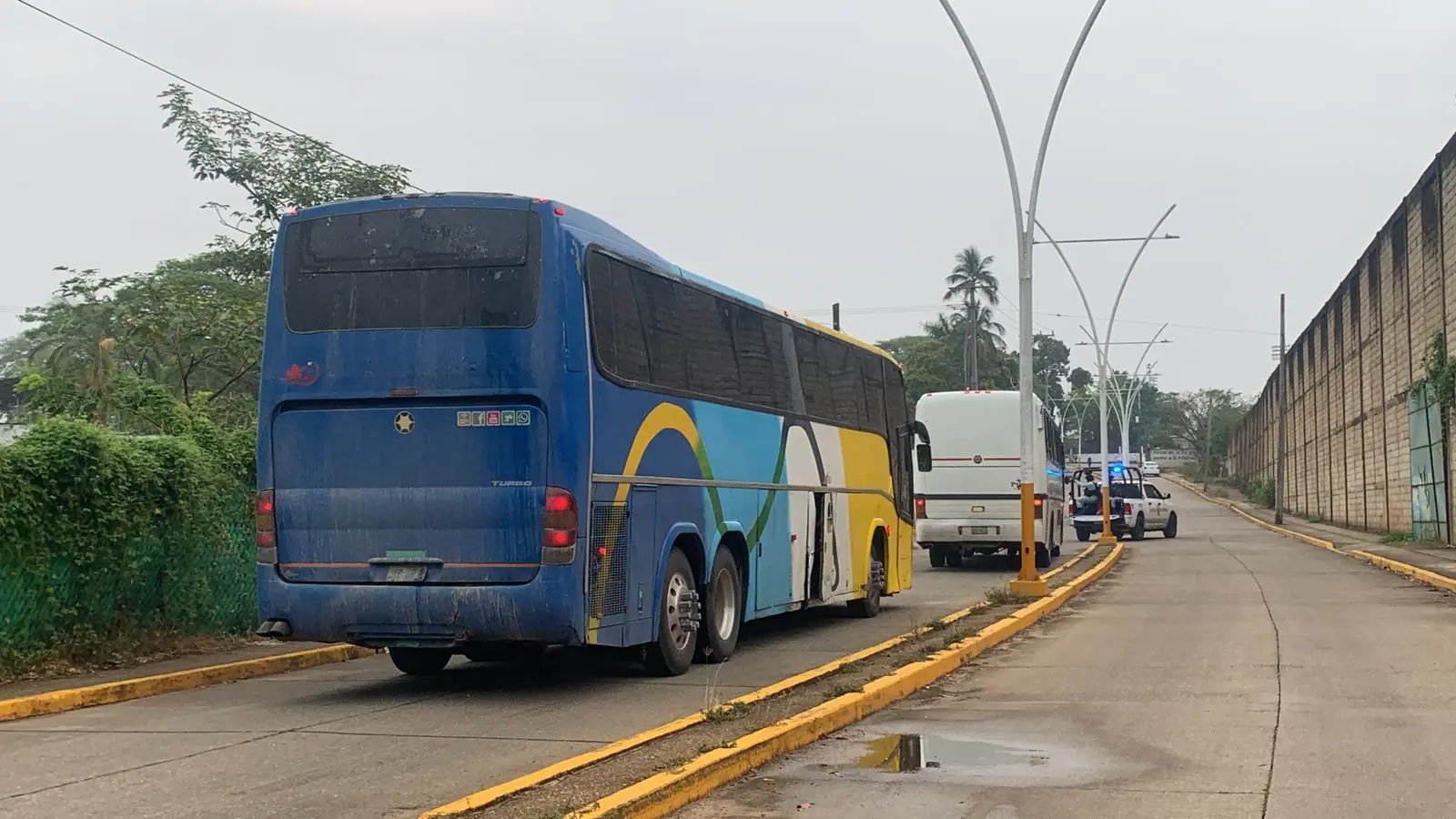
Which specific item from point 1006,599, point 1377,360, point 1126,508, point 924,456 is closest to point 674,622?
point 1006,599

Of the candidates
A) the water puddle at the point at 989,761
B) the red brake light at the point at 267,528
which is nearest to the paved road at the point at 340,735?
the red brake light at the point at 267,528

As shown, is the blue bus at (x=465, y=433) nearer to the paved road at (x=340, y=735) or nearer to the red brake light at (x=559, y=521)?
the red brake light at (x=559, y=521)

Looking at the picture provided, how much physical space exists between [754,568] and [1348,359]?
3676 cm

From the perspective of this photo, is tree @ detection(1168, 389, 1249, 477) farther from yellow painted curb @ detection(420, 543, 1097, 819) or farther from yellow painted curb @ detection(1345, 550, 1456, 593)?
yellow painted curb @ detection(420, 543, 1097, 819)

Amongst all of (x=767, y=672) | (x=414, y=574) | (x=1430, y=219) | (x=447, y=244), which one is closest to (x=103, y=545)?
(x=414, y=574)

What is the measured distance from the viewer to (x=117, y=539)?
1159cm

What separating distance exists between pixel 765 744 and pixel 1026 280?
12861mm

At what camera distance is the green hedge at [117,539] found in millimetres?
10750

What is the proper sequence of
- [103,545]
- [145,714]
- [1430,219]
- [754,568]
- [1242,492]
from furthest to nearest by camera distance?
[1242,492]
[1430,219]
[754,568]
[103,545]
[145,714]

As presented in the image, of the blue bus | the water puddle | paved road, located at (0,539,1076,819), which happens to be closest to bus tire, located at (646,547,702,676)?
the blue bus

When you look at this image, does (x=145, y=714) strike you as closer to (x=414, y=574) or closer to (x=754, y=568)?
(x=414, y=574)

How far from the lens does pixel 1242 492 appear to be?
93.4 meters

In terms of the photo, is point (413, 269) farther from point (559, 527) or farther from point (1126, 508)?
point (1126, 508)

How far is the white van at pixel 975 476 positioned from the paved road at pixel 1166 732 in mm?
9351
